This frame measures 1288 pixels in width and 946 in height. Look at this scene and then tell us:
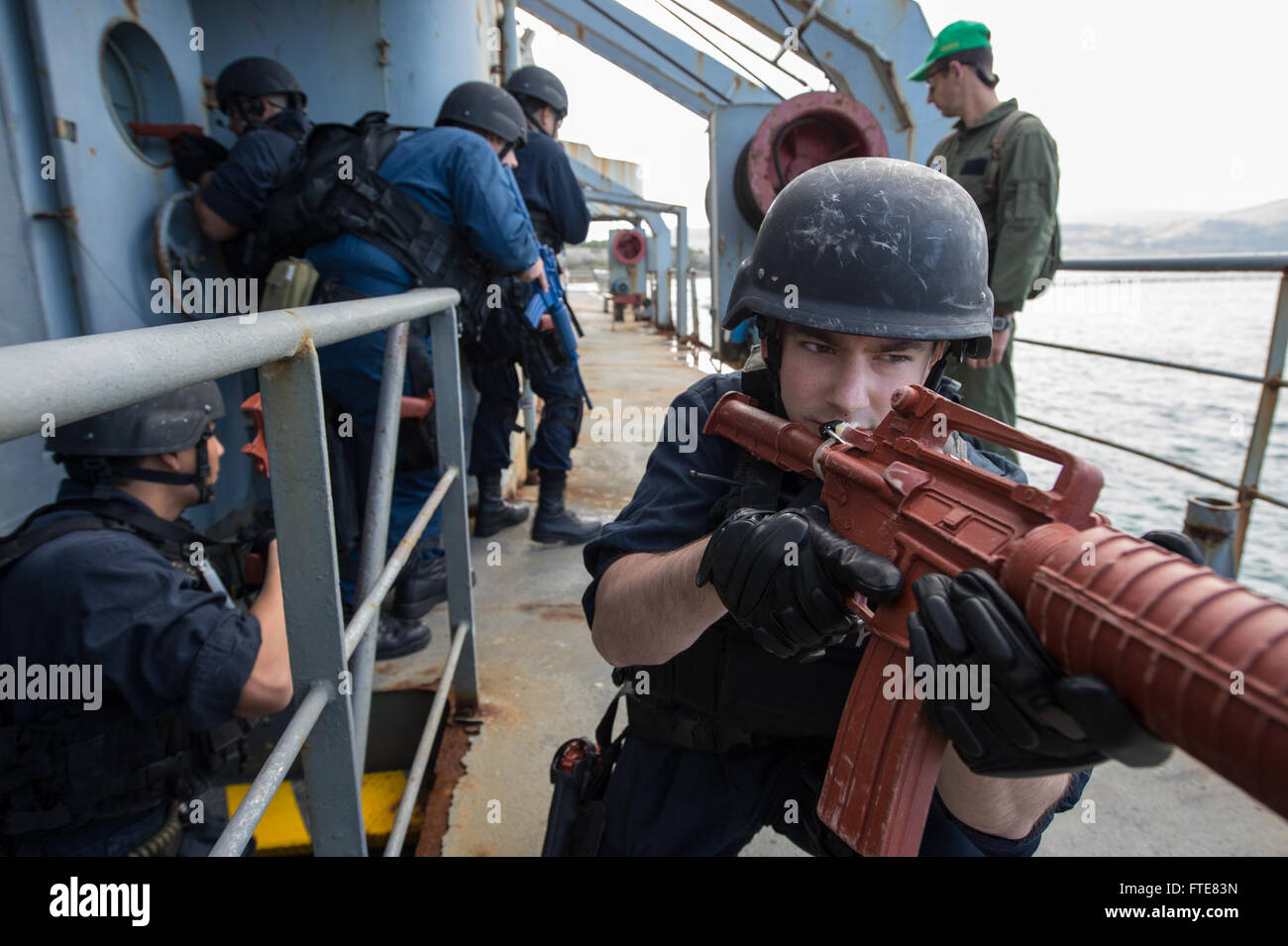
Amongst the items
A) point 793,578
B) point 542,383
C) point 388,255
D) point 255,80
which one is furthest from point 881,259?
point 255,80

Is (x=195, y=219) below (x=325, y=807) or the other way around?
the other way around

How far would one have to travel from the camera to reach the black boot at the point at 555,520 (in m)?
3.94

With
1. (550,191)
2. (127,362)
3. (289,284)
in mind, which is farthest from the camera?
(550,191)

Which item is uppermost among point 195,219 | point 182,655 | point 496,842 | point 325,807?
point 195,219

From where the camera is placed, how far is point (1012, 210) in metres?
3.28

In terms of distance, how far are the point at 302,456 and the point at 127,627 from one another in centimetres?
69

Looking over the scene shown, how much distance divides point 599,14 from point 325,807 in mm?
10607

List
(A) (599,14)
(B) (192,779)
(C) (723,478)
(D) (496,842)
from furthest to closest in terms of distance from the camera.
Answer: (A) (599,14) < (D) (496,842) < (B) (192,779) < (C) (723,478)

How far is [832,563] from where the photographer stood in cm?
100

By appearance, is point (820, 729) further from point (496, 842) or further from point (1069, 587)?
point (496, 842)

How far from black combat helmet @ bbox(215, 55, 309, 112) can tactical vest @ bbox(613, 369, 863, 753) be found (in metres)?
2.75

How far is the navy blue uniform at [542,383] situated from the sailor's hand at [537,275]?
420 millimetres

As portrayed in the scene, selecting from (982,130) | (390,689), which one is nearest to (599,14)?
(982,130)

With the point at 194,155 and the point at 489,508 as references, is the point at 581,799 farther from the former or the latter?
the point at 194,155
